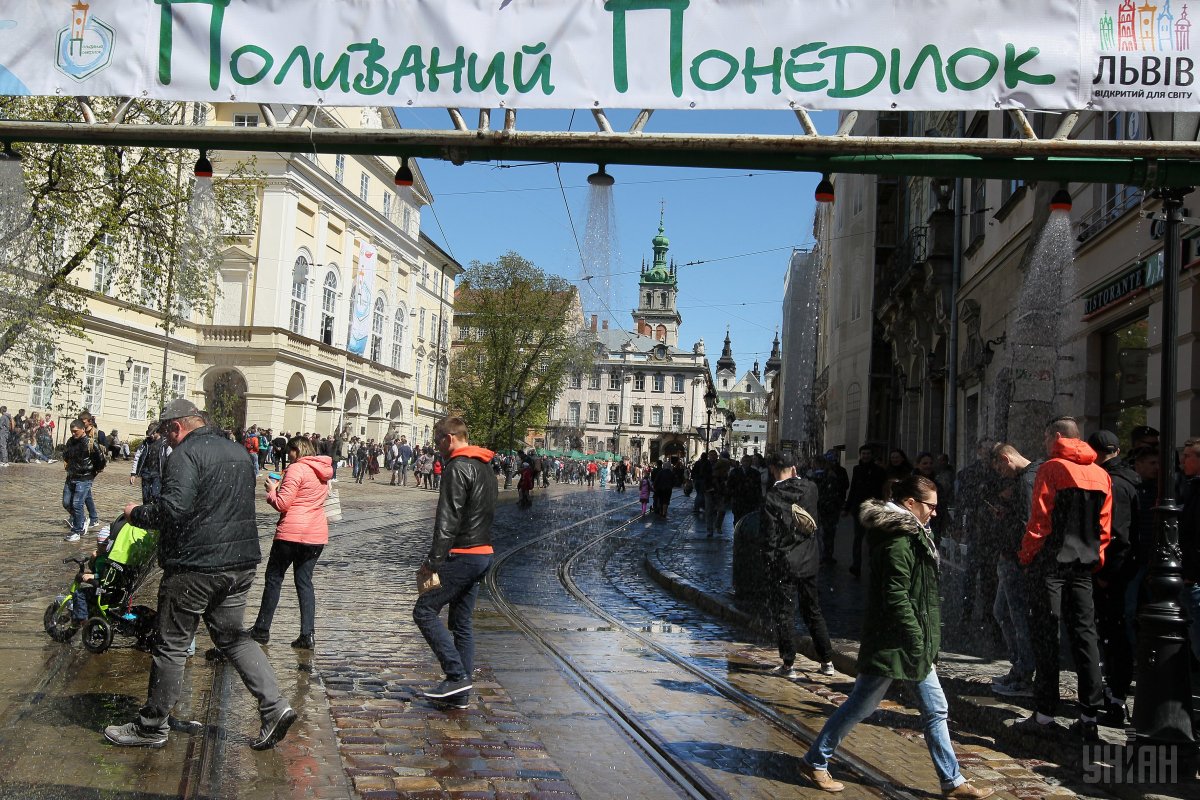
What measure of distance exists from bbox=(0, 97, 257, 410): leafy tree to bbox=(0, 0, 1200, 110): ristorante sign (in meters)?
9.25

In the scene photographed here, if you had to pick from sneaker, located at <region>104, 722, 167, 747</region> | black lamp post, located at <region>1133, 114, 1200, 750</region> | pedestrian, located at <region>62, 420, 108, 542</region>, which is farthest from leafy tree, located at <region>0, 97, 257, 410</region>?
black lamp post, located at <region>1133, 114, 1200, 750</region>

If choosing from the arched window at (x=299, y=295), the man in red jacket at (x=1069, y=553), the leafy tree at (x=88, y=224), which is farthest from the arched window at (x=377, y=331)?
the man in red jacket at (x=1069, y=553)

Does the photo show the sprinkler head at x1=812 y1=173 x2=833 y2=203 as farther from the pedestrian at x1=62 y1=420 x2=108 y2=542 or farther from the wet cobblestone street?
the pedestrian at x1=62 y1=420 x2=108 y2=542

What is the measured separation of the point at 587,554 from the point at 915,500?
13.9 meters

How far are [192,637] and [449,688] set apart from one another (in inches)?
64.7

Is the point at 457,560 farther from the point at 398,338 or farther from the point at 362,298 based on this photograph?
the point at 398,338

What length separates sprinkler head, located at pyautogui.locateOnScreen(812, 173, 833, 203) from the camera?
7074 millimetres

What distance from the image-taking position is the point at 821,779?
539 cm

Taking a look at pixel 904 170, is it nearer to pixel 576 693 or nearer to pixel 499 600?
pixel 576 693

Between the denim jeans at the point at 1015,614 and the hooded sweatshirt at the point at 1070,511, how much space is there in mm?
478

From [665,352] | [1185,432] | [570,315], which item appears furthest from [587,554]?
[665,352]

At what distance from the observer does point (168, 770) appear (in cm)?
514

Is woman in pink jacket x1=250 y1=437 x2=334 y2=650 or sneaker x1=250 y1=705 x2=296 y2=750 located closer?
sneaker x1=250 y1=705 x2=296 y2=750

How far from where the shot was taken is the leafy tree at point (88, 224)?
56.6ft
